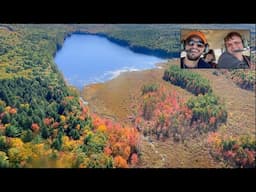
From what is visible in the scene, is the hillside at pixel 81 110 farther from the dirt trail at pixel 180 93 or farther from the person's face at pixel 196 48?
the person's face at pixel 196 48

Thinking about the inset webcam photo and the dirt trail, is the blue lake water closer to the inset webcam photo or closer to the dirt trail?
the dirt trail

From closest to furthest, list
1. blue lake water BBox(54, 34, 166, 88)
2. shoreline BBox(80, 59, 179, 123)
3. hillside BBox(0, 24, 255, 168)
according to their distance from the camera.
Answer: hillside BBox(0, 24, 255, 168)
shoreline BBox(80, 59, 179, 123)
blue lake water BBox(54, 34, 166, 88)

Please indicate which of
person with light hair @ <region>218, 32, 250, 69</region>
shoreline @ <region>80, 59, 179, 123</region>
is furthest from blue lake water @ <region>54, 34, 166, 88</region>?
person with light hair @ <region>218, 32, 250, 69</region>

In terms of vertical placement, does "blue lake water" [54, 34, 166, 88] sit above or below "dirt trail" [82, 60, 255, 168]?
above

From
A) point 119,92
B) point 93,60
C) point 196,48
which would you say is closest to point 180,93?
point 196,48

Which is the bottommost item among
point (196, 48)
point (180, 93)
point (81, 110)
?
point (81, 110)

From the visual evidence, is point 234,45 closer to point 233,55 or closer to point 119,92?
point 233,55
